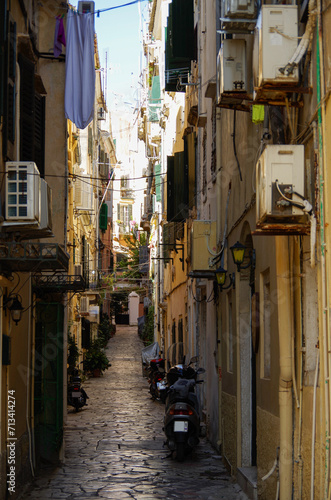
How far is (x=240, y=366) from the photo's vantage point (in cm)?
1139

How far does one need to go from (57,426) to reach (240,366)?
3554mm

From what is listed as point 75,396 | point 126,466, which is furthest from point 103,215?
point 126,466

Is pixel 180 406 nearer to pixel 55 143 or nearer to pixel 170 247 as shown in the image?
pixel 55 143

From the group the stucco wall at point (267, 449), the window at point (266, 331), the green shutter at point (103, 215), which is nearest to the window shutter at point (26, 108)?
the window at point (266, 331)

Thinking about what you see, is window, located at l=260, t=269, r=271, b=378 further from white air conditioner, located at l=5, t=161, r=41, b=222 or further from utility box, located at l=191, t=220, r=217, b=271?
utility box, located at l=191, t=220, r=217, b=271

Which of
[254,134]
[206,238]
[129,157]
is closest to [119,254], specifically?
[129,157]

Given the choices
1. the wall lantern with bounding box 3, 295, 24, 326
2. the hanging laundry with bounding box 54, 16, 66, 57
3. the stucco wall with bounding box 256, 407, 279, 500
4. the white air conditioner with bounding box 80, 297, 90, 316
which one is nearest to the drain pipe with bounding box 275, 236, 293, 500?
the stucco wall with bounding box 256, 407, 279, 500

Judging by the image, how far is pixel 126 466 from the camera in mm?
13070

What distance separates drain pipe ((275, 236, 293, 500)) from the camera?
722 centimetres

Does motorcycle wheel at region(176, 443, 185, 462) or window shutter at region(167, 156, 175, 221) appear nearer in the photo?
motorcycle wheel at region(176, 443, 185, 462)

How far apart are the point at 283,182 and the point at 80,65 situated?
7294 millimetres

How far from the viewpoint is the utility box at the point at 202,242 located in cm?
1498

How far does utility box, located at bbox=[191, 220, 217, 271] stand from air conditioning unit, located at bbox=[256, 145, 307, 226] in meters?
8.46

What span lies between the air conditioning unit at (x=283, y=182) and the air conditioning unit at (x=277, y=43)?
0.57 meters
